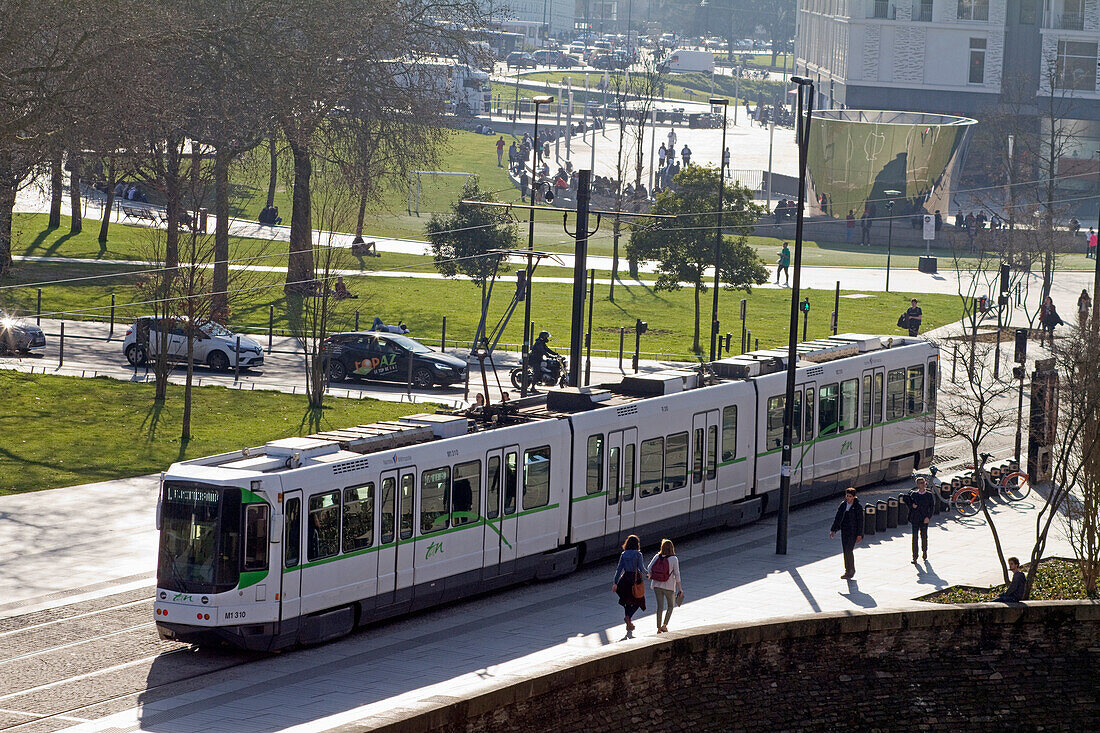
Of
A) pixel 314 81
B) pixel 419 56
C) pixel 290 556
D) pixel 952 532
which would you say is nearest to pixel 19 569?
pixel 290 556

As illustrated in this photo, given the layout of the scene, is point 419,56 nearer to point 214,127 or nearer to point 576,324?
point 214,127

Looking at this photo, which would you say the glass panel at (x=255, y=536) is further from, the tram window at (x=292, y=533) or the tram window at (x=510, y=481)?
the tram window at (x=510, y=481)

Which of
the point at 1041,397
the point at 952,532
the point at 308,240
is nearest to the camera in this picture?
the point at 952,532

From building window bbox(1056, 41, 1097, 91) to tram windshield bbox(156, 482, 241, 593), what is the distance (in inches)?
3692

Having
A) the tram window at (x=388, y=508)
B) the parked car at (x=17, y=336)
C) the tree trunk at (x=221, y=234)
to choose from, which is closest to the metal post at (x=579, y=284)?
the tram window at (x=388, y=508)

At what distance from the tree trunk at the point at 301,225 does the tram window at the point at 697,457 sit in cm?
3047

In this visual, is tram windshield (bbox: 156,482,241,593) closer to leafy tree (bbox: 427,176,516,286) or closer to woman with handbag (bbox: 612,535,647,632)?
woman with handbag (bbox: 612,535,647,632)

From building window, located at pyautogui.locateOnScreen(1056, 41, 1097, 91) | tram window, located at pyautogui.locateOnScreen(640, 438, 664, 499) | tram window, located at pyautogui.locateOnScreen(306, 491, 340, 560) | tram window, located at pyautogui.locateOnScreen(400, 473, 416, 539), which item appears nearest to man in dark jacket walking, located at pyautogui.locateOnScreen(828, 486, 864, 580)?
tram window, located at pyautogui.locateOnScreen(640, 438, 664, 499)

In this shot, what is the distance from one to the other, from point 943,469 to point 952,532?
6279mm

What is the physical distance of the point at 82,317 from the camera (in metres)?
50.9

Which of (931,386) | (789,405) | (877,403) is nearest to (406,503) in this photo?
(789,405)

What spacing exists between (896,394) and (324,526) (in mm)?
16928

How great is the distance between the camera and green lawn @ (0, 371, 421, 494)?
104 feet

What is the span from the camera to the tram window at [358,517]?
20.6 metres
